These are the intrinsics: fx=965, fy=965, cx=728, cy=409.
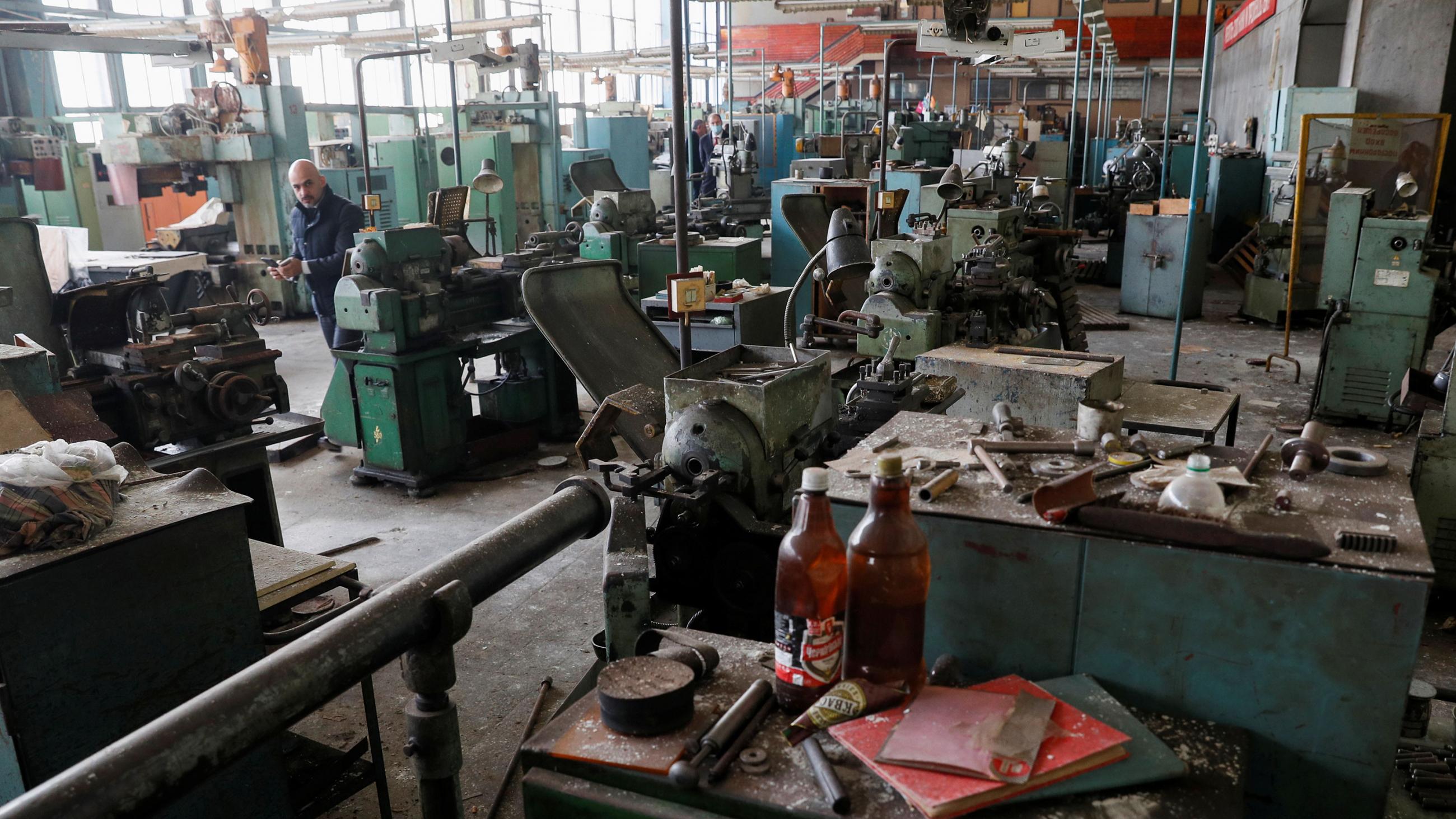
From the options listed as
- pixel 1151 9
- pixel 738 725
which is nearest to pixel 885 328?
pixel 738 725

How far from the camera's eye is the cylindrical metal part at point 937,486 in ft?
4.27

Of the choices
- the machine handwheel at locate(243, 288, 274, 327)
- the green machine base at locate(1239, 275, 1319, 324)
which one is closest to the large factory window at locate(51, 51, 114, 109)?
the machine handwheel at locate(243, 288, 274, 327)

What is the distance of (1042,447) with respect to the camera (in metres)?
1.48

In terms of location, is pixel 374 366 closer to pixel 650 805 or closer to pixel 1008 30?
pixel 1008 30

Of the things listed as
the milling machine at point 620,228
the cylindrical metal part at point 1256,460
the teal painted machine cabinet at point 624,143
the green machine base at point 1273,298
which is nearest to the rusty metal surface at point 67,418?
the cylindrical metal part at point 1256,460

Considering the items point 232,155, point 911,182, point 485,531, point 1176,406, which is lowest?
point 485,531

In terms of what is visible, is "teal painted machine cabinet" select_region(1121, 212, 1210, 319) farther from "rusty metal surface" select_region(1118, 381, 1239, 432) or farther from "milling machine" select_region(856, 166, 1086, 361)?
"rusty metal surface" select_region(1118, 381, 1239, 432)

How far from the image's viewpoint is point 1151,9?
1777 centimetres

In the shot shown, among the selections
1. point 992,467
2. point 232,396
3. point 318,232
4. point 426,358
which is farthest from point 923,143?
point 992,467

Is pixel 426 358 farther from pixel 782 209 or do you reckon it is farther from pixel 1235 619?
pixel 1235 619

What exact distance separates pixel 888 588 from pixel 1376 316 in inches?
184

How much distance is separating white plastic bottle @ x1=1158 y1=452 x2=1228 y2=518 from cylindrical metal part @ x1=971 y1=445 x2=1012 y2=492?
195 mm

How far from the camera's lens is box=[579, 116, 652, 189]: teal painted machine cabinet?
36.8ft

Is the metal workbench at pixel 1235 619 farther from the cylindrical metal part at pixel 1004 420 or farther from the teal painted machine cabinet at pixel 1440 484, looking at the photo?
the teal painted machine cabinet at pixel 1440 484
